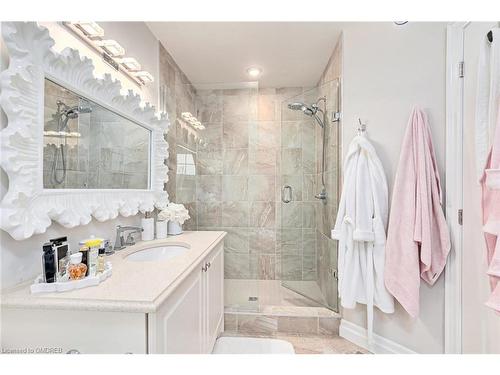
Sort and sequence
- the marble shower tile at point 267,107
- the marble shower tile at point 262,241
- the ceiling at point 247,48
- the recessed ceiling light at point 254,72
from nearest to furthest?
the ceiling at point 247,48, the marble shower tile at point 262,241, the recessed ceiling light at point 254,72, the marble shower tile at point 267,107

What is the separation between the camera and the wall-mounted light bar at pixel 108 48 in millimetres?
1181

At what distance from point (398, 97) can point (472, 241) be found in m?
1.00

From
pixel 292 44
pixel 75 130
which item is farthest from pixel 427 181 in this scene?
pixel 75 130

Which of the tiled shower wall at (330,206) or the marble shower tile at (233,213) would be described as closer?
the tiled shower wall at (330,206)

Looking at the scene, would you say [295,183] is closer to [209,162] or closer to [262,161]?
[262,161]

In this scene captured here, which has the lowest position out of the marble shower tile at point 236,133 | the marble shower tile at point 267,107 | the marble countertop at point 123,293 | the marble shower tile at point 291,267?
the marble shower tile at point 291,267

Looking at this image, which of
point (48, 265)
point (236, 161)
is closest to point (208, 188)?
point (236, 161)

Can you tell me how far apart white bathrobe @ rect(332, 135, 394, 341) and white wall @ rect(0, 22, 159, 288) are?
5.00 feet

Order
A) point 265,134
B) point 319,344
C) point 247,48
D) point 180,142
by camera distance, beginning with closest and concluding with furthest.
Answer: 1. point 319,344
2. point 247,48
3. point 180,142
4. point 265,134

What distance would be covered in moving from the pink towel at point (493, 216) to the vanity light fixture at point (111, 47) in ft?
6.53

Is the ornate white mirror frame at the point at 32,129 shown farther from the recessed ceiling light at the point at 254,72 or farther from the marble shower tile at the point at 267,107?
the marble shower tile at the point at 267,107

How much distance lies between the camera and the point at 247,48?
→ 213 cm

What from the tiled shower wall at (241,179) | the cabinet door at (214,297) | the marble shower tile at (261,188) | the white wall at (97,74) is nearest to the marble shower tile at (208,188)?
the tiled shower wall at (241,179)

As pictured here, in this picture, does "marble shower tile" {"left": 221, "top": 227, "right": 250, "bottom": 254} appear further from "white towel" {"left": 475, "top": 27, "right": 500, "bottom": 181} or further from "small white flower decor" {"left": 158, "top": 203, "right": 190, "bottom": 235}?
"white towel" {"left": 475, "top": 27, "right": 500, "bottom": 181}
